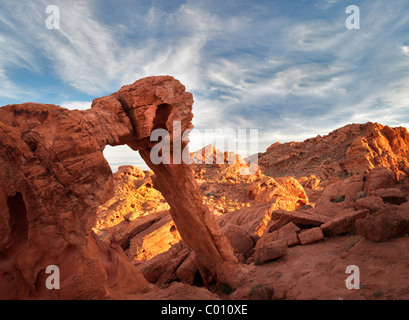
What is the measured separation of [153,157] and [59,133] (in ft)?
11.3

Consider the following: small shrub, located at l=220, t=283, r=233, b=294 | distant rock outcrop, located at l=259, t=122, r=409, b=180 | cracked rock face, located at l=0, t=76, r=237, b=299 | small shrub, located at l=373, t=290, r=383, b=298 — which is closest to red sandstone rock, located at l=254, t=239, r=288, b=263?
small shrub, located at l=220, t=283, r=233, b=294

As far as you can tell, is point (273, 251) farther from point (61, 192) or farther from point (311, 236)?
point (61, 192)

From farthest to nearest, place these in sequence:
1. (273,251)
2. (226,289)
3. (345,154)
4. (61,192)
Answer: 1. (345,154)
2. (273,251)
3. (226,289)
4. (61,192)

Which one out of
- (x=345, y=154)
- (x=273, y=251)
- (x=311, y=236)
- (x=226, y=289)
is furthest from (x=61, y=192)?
(x=345, y=154)

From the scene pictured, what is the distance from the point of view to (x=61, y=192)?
5.40 meters

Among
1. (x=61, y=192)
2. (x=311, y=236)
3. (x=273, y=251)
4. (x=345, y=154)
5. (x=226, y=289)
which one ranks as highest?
(x=345, y=154)

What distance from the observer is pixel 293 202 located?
67.4 feet

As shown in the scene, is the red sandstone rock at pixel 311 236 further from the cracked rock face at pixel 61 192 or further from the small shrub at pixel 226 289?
the cracked rock face at pixel 61 192

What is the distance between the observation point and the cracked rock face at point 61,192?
Answer: 5.00 metres

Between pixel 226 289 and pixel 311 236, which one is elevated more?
pixel 311 236

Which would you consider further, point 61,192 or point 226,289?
point 226,289

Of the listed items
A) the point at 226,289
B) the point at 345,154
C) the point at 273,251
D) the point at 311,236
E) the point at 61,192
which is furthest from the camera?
the point at 345,154

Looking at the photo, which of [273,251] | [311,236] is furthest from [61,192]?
[311,236]
